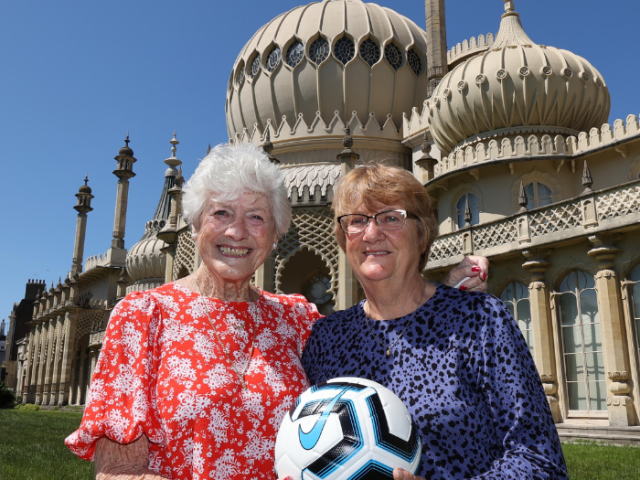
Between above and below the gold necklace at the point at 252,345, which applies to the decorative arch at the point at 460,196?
above

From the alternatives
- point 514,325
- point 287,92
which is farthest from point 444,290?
point 287,92

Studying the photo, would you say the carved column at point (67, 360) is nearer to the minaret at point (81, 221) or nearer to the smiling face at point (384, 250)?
the minaret at point (81, 221)

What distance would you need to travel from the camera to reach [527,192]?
15.3 meters

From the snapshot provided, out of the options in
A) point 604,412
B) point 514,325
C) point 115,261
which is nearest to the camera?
point 514,325

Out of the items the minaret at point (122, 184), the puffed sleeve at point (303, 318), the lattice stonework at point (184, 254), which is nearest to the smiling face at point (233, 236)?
the puffed sleeve at point (303, 318)

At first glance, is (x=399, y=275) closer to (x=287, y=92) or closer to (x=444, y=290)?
(x=444, y=290)

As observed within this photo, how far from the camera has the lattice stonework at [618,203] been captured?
37.8 ft

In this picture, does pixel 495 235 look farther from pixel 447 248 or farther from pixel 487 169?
pixel 487 169

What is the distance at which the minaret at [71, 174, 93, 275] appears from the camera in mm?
41044

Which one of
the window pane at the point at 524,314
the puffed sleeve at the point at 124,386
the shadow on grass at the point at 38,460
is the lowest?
the shadow on grass at the point at 38,460

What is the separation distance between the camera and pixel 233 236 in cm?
258

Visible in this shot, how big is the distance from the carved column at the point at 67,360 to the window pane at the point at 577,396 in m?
30.1

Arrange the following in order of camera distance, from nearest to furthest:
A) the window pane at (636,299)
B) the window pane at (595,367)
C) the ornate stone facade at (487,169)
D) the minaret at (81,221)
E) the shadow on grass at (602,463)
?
the shadow on grass at (602,463), the window pane at (636,299), the ornate stone facade at (487,169), the window pane at (595,367), the minaret at (81,221)

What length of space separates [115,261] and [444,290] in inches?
1474
